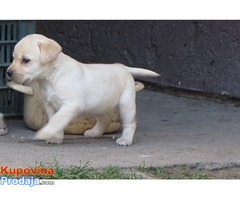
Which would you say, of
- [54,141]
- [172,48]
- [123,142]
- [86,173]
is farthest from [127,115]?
[172,48]

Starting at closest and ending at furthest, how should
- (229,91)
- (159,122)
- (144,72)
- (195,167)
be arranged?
(195,167)
(144,72)
(159,122)
(229,91)

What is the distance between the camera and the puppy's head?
6.18 meters

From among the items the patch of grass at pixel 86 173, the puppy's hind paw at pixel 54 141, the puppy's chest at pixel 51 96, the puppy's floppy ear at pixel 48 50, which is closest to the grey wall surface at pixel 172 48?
the puppy's hind paw at pixel 54 141

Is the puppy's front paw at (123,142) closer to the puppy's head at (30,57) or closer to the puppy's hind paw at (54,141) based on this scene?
the puppy's hind paw at (54,141)

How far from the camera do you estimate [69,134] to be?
23.4ft

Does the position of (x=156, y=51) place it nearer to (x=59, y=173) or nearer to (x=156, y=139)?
(x=156, y=139)

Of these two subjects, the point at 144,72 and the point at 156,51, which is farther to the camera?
the point at 156,51

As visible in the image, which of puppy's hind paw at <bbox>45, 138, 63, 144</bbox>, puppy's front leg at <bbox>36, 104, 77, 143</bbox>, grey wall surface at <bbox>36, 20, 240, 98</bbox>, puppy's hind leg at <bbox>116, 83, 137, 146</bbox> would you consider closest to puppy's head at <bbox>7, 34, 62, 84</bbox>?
puppy's front leg at <bbox>36, 104, 77, 143</bbox>

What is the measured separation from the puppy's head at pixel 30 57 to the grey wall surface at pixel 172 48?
3085 millimetres

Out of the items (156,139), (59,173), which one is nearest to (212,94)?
(156,139)

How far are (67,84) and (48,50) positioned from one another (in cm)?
30

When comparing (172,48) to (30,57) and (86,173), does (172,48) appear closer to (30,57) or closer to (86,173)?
(30,57)

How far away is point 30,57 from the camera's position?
244 inches

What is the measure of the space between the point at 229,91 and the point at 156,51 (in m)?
1.16
